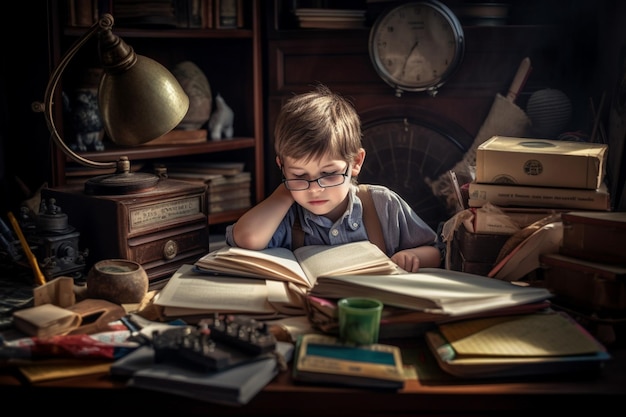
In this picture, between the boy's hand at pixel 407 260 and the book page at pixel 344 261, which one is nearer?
the book page at pixel 344 261

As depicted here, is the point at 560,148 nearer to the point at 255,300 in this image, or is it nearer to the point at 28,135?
the point at 255,300

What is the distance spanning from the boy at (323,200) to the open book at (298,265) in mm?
165

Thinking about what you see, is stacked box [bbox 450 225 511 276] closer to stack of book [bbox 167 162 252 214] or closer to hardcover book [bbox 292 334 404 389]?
hardcover book [bbox 292 334 404 389]

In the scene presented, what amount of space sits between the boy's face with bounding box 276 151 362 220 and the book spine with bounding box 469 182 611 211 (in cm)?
33

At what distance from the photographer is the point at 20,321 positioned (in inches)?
58.6

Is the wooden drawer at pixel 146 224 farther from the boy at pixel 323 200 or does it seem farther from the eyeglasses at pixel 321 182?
the eyeglasses at pixel 321 182

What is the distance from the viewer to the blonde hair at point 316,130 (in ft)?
6.20

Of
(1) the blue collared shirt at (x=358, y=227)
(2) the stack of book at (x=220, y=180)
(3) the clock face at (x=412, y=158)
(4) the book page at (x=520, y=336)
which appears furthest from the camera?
(2) the stack of book at (x=220, y=180)

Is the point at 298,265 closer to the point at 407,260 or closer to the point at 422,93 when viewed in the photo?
the point at 407,260

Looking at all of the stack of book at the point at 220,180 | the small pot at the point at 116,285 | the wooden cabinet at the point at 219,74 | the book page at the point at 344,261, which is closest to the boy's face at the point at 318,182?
the book page at the point at 344,261

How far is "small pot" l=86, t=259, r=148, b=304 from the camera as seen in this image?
1.65m

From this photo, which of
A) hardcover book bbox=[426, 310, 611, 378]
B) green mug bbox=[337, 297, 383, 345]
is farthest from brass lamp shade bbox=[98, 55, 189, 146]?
hardcover book bbox=[426, 310, 611, 378]

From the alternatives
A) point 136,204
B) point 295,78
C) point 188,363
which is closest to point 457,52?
point 295,78

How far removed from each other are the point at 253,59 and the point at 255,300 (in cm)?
152
